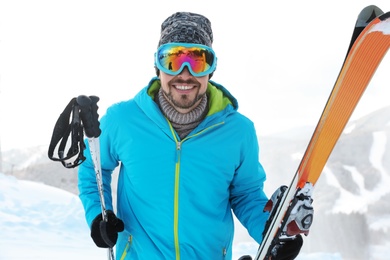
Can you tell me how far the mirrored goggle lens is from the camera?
2775mm

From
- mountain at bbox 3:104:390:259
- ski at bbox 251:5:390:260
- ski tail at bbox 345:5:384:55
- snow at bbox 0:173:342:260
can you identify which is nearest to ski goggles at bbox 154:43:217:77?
ski at bbox 251:5:390:260

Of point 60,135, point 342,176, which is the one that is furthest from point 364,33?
point 342,176

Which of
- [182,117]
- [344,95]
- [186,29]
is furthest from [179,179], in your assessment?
[344,95]

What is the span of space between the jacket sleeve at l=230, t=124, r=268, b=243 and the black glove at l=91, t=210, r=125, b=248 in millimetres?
645

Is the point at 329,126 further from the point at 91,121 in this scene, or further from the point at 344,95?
the point at 91,121

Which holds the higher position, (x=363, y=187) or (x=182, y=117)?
(x=182, y=117)

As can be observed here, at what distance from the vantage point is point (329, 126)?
2555 millimetres

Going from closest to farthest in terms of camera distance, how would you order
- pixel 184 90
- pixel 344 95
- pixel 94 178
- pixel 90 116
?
pixel 344 95
pixel 90 116
pixel 184 90
pixel 94 178

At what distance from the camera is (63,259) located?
23.6 ft

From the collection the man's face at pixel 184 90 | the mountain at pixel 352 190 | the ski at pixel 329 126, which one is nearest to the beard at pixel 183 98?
the man's face at pixel 184 90

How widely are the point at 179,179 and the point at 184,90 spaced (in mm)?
456

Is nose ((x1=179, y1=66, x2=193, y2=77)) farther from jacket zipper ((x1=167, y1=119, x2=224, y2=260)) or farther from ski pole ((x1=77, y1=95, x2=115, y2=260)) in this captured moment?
ski pole ((x1=77, y1=95, x2=115, y2=260))

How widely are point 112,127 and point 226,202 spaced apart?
0.73 metres

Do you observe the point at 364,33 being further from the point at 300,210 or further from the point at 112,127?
the point at 112,127
